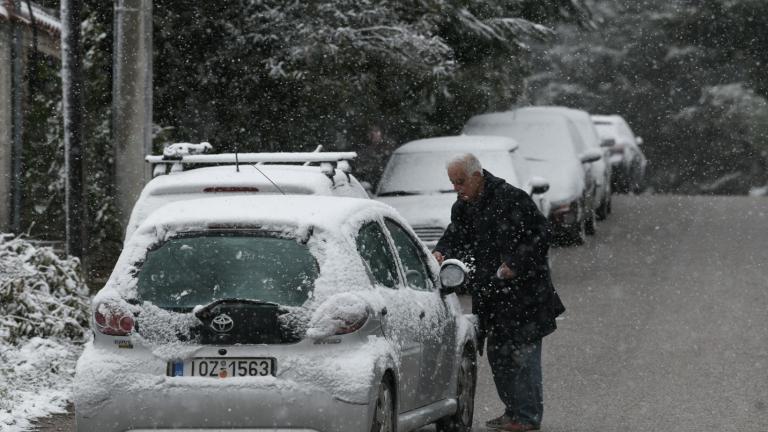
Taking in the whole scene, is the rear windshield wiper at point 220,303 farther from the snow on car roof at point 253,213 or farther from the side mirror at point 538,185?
the side mirror at point 538,185

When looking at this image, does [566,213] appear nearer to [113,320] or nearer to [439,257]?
[439,257]

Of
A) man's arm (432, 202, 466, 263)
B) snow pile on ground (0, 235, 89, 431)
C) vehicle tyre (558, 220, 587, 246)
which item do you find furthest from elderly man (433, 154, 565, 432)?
vehicle tyre (558, 220, 587, 246)

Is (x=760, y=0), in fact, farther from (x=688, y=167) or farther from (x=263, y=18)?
(x=263, y=18)

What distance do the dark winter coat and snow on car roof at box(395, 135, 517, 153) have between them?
911cm

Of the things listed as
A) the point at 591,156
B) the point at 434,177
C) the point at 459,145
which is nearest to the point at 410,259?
the point at 434,177

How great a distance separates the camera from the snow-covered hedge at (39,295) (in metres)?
11.8

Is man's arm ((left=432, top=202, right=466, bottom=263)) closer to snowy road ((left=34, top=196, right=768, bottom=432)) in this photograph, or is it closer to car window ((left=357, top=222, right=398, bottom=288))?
snowy road ((left=34, top=196, right=768, bottom=432))

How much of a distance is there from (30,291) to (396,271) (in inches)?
196

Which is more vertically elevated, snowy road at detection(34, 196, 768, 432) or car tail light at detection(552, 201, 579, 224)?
car tail light at detection(552, 201, 579, 224)

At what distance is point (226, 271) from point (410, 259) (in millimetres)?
1826

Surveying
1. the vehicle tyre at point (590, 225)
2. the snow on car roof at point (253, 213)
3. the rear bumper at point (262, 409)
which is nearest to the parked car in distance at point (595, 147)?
the vehicle tyre at point (590, 225)

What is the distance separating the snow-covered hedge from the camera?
11.8 m

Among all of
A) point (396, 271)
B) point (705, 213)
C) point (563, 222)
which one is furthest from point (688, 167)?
point (396, 271)

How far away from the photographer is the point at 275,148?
2075 centimetres
